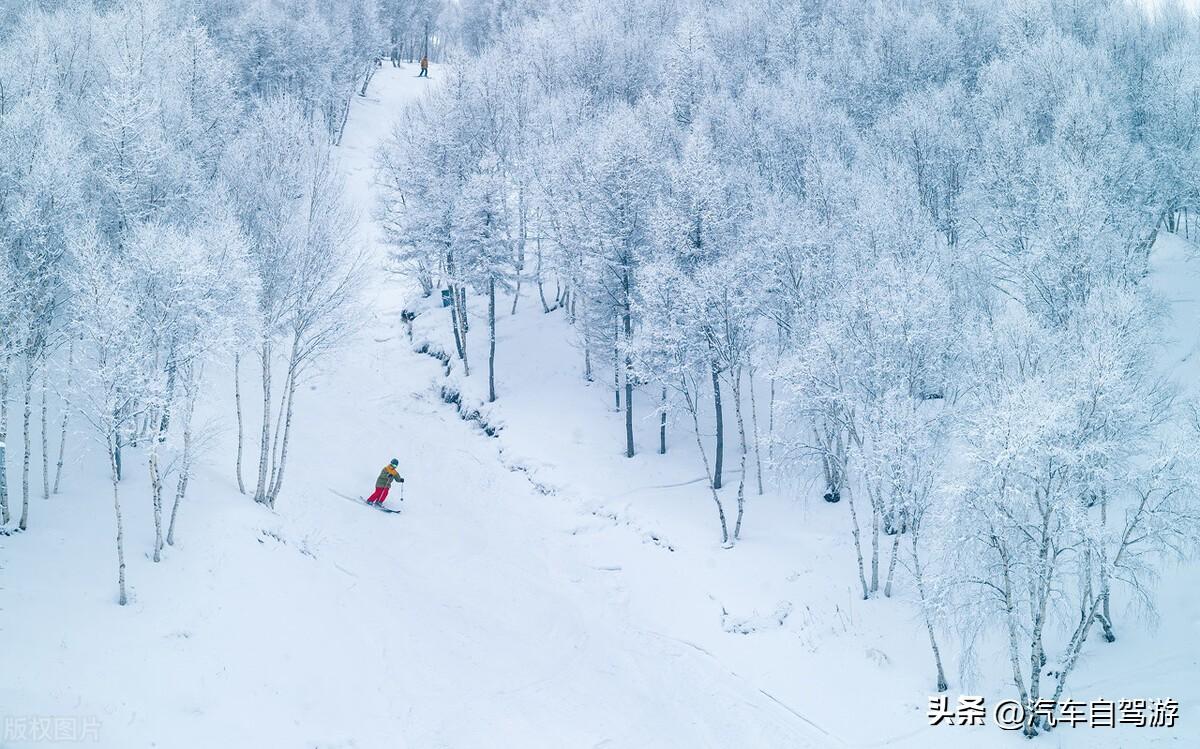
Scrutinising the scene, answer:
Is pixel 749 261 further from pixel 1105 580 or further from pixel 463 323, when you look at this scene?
pixel 463 323

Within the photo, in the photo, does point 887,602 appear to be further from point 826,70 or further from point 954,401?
point 826,70

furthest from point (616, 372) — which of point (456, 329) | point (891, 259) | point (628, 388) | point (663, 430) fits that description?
point (891, 259)

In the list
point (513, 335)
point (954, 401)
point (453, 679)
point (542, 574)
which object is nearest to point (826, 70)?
point (513, 335)

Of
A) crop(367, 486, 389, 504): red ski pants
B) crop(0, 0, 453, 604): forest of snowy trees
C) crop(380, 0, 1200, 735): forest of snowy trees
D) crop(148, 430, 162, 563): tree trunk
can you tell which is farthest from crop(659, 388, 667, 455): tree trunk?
crop(148, 430, 162, 563): tree trunk

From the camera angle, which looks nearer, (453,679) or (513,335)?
(453,679)

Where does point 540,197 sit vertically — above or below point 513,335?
above
